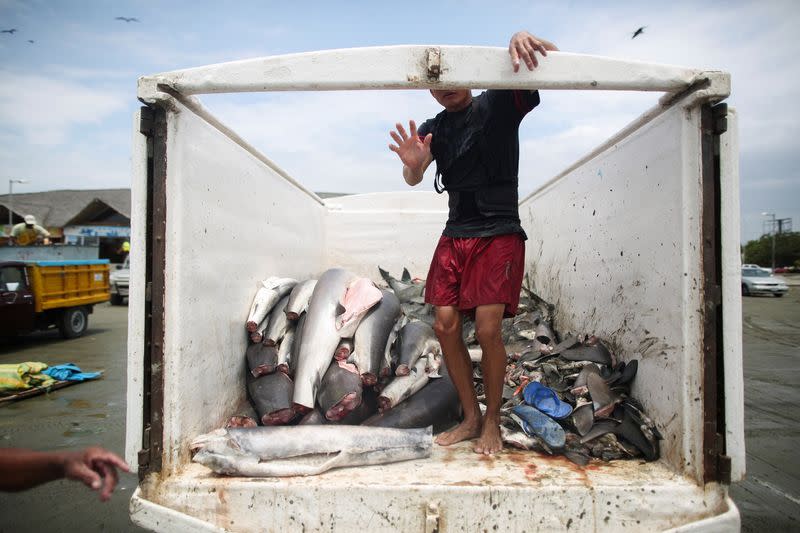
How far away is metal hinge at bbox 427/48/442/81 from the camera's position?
179 centimetres

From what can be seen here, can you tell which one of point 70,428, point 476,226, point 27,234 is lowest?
Result: point 70,428

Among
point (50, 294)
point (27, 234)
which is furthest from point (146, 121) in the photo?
point (27, 234)

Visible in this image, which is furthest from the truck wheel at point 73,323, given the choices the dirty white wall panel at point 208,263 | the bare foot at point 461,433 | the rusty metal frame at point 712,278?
the rusty metal frame at point 712,278

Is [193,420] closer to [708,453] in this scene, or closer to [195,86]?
[195,86]

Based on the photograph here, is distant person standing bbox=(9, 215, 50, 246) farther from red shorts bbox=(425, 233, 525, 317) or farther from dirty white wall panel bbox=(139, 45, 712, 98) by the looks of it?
red shorts bbox=(425, 233, 525, 317)

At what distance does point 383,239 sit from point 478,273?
2.76 m

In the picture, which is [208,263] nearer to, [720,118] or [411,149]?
[411,149]

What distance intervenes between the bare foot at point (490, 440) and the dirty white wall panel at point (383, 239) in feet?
9.48

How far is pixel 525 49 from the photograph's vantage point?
5.88 ft

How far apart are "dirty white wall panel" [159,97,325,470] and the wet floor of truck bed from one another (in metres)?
0.34

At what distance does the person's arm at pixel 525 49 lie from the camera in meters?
1.79

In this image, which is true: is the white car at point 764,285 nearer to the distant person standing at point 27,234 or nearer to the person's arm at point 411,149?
the person's arm at point 411,149

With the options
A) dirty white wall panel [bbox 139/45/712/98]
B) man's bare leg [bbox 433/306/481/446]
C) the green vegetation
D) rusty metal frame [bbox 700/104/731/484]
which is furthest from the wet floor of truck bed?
the green vegetation

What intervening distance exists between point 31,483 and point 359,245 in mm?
3951
